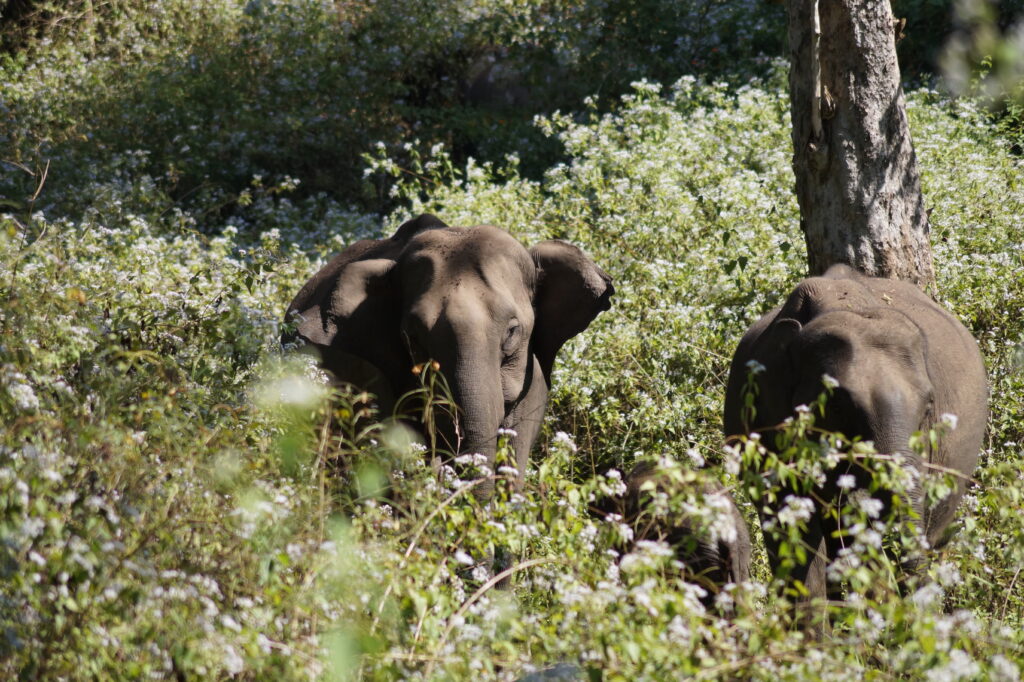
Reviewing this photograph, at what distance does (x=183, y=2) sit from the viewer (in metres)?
17.1

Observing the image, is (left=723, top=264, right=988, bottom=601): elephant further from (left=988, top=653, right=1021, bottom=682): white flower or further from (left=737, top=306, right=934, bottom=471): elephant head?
(left=988, top=653, right=1021, bottom=682): white flower

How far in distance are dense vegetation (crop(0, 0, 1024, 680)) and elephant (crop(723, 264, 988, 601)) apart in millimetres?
307

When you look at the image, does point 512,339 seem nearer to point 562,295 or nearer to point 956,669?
point 562,295

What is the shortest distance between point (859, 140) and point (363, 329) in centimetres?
337

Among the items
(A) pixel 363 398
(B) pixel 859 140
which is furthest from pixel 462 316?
(B) pixel 859 140

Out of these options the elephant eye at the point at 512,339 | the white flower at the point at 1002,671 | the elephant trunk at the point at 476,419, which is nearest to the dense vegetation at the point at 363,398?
the white flower at the point at 1002,671

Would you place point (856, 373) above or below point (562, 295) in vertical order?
above

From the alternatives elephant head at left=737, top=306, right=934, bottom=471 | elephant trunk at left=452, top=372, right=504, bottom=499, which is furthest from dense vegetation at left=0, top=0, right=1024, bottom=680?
elephant head at left=737, top=306, right=934, bottom=471

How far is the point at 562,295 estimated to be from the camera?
7.04m

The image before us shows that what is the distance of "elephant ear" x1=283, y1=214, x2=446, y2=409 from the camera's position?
6.67 metres

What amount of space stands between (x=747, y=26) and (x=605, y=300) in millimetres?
8839

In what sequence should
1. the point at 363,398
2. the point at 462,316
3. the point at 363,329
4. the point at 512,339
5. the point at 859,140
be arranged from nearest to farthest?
the point at 363,398 → the point at 462,316 → the point at 512,339 → the point at 363,329 → the point at 859,140

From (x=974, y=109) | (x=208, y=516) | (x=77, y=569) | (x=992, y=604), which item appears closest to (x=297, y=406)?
(x=208, y=516)

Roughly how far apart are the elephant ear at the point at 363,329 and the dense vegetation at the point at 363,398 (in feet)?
1.16
